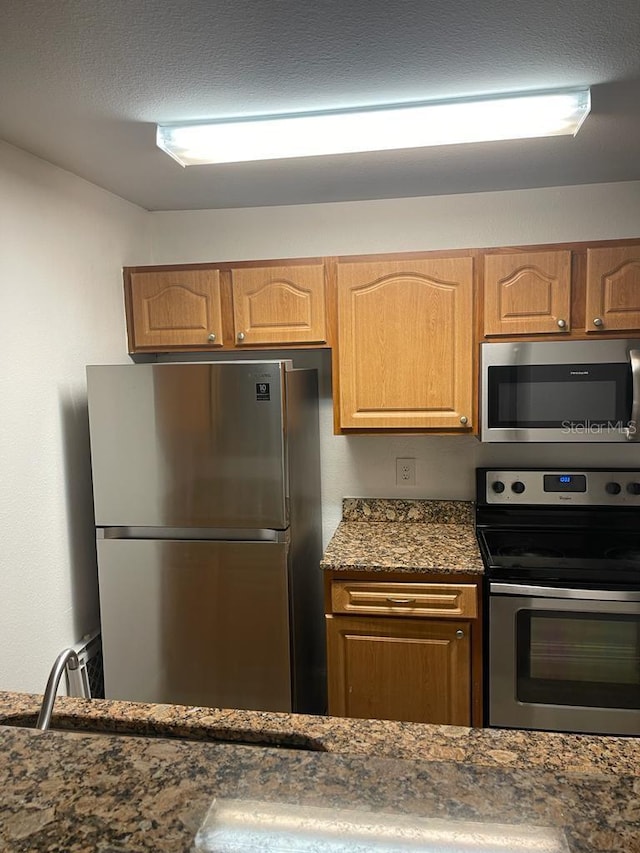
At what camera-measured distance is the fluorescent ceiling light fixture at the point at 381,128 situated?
5.40ft

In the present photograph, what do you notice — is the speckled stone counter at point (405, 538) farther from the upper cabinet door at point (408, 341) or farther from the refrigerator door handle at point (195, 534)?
the upper cabinet door at point (408, 341)

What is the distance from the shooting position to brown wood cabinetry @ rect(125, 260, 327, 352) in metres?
2.52

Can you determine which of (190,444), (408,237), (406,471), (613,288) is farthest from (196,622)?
(613,288)

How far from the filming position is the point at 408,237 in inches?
109

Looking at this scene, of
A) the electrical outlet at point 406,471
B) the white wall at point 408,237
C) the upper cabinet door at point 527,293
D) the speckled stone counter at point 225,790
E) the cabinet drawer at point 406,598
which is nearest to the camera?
the speckled stone counter at point 225,790

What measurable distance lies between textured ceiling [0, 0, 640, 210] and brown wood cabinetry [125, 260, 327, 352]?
0.50 meters

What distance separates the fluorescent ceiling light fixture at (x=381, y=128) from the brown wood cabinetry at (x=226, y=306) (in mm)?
617

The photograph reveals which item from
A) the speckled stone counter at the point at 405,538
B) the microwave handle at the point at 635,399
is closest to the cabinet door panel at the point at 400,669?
the speckled stone counter at the point at 405,538

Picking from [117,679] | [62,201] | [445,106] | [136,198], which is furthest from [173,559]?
[445,106]

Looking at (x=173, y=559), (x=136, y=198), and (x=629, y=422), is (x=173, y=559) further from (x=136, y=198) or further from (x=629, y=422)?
(x=629, y=422)

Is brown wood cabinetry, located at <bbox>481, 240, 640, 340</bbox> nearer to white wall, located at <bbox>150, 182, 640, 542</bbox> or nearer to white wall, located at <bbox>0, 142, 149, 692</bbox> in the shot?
white wall, located at <bbox>150, 182, 640, 542</bbox>

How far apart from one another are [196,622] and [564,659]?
1319 millimetres

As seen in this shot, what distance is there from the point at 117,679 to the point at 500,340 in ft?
6.38

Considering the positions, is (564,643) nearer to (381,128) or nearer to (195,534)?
(195,534)
